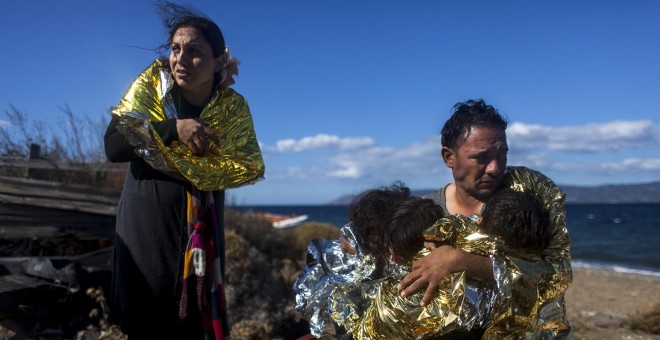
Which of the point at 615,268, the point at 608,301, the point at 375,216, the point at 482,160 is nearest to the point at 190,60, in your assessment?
the point at 375,216

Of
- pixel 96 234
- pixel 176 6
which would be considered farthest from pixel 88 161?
pixel 176 6

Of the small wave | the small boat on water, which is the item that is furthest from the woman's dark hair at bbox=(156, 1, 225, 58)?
the small wave

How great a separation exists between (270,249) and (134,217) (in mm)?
5954

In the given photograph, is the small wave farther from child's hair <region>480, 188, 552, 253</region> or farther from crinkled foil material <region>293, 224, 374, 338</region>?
child's hair <region>480, 188, 552, 253</region>

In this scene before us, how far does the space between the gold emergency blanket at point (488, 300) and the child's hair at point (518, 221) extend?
0.12 ft

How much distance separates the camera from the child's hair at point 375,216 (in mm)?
2594

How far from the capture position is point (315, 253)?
2908 millimetres

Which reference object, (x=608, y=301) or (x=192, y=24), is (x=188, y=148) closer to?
(x=192, y=24)

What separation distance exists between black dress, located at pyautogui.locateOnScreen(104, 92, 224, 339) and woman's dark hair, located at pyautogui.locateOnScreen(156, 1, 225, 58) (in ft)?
1.43

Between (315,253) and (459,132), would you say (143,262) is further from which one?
(459,132)

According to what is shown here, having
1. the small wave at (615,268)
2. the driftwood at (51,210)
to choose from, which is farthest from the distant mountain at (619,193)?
the driftwood at (51,210)

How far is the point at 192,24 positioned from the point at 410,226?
123 cm

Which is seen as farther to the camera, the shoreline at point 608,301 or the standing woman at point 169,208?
the shoreline at point 608,301

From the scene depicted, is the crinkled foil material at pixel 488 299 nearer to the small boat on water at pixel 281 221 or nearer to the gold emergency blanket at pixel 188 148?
the gold emergency blanket at pixel 188 148
